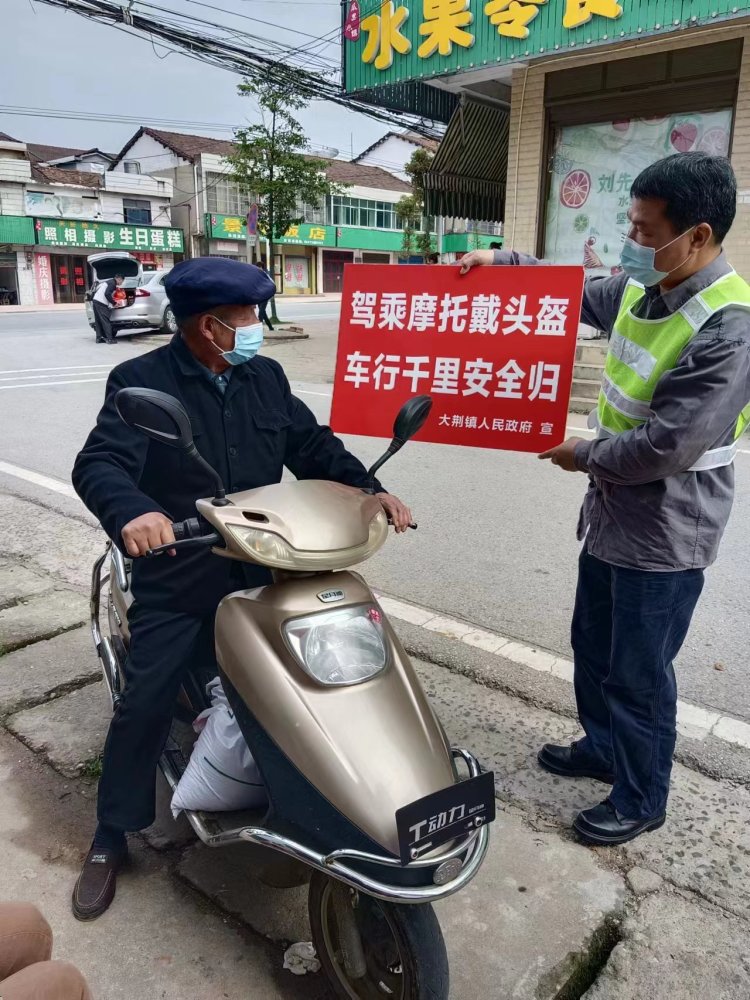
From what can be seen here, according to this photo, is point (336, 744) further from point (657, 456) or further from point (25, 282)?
point (25, 282)

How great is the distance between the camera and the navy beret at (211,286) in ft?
6.55

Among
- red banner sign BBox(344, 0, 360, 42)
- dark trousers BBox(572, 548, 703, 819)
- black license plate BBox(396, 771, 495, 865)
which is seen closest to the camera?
black license plate BBox(396, 771, 495, 865)

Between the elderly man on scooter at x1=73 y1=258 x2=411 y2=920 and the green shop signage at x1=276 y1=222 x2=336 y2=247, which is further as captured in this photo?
the green shop signage at x1=276 y1=222 x2=336 y2=247

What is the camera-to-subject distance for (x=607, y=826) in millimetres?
2348

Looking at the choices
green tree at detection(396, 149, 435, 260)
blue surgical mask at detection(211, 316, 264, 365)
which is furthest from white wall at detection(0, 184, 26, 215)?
blue surgical mask at detection(211, 316, 264, 365)

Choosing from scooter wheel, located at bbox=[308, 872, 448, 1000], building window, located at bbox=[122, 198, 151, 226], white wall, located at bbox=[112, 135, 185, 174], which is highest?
white wall, located at bbox=[112, 135, 185, 174]

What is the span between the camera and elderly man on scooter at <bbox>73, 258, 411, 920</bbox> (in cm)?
204

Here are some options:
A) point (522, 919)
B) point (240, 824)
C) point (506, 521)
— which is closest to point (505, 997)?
point (522, 919)

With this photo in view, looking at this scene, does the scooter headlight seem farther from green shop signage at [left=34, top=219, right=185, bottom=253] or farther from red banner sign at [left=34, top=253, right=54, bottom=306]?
red banner sign at [left=34, top=253, right=54, bottom=306]

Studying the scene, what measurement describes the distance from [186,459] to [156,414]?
55 centimetres

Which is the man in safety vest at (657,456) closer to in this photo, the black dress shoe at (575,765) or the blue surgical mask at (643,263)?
the blue surgical mask at (643,263)

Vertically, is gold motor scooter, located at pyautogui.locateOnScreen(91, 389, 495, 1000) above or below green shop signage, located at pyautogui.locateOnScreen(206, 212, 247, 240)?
below

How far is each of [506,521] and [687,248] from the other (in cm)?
353

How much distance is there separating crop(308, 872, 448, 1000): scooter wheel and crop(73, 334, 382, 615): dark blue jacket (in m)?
0.79
